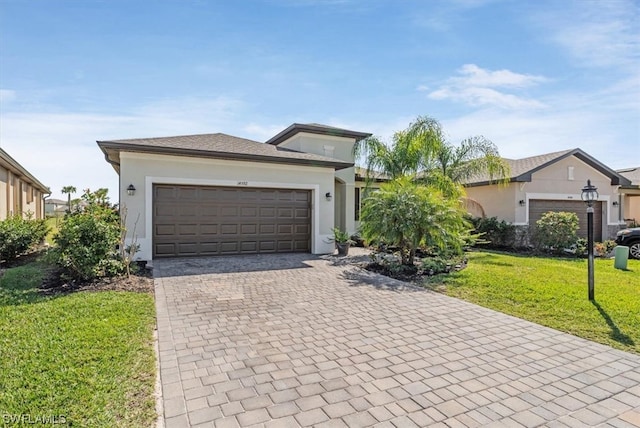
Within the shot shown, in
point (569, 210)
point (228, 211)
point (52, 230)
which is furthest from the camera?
point (569, 210)

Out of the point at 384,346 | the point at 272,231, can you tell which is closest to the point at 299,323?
the point at 384,346

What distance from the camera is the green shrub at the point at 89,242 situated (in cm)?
738

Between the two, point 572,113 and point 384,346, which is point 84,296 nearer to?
point 384,346

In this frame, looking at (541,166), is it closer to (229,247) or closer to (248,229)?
(248,229)

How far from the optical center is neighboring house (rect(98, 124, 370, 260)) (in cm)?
1051

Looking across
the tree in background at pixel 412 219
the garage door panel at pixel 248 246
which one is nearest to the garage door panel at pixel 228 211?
Answer: the garage door panel at pixel 248 246

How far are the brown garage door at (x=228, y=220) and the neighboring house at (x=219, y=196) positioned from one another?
0.03 m

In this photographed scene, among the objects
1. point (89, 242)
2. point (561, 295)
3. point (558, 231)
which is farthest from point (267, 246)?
point (558, 231)

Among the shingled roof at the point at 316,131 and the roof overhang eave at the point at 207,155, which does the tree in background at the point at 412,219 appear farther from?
the shingled roof at the point at 316,131

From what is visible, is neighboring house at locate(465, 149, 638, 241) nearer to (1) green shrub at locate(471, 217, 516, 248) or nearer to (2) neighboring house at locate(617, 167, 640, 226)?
(1) green shrub at locate(471, 217, 516, 248)

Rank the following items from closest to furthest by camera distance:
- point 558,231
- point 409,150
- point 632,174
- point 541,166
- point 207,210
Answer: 1. point 207,210
2. point 409,150
3. point 558,231
4. point 541,166
5. point 632,174

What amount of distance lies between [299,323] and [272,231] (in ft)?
24.5

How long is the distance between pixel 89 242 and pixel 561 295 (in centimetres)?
981

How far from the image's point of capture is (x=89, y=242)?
25.1ft
